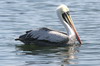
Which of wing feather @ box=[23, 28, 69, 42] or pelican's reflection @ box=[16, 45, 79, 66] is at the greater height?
wing feather @ box=[23, 28, 69, 42]

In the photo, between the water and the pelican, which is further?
the pelican

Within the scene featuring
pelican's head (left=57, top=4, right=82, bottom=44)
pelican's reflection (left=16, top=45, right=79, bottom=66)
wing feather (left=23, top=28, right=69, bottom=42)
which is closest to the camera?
pelican's reflection (left=16, top=45, right=79, bottom=66)

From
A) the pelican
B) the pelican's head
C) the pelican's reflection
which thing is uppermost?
the pelican's head

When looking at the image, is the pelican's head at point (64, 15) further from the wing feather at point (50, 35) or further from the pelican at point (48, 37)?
the wing feather at point (50, 35)

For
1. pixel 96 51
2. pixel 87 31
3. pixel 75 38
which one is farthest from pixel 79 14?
pixel 96 51

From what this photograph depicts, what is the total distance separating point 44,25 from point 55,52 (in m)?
3.84

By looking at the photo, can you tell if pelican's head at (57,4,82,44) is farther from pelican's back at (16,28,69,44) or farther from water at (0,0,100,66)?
pelican's back at (16,28,69,44)

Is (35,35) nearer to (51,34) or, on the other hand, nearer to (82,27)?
(51,34)

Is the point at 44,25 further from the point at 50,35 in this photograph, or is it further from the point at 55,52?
the point at 55,52

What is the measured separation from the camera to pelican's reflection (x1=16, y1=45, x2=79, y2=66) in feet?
38.7

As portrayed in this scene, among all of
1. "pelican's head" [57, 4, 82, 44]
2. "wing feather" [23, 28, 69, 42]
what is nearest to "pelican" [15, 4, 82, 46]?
"wing feather" [23, 28, 69, 42]

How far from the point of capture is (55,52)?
12.8m

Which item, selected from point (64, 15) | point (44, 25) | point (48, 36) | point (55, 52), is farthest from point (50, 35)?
point (44, 25)

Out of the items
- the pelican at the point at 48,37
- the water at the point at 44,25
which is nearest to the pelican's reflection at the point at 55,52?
the water at the point at 44,25
